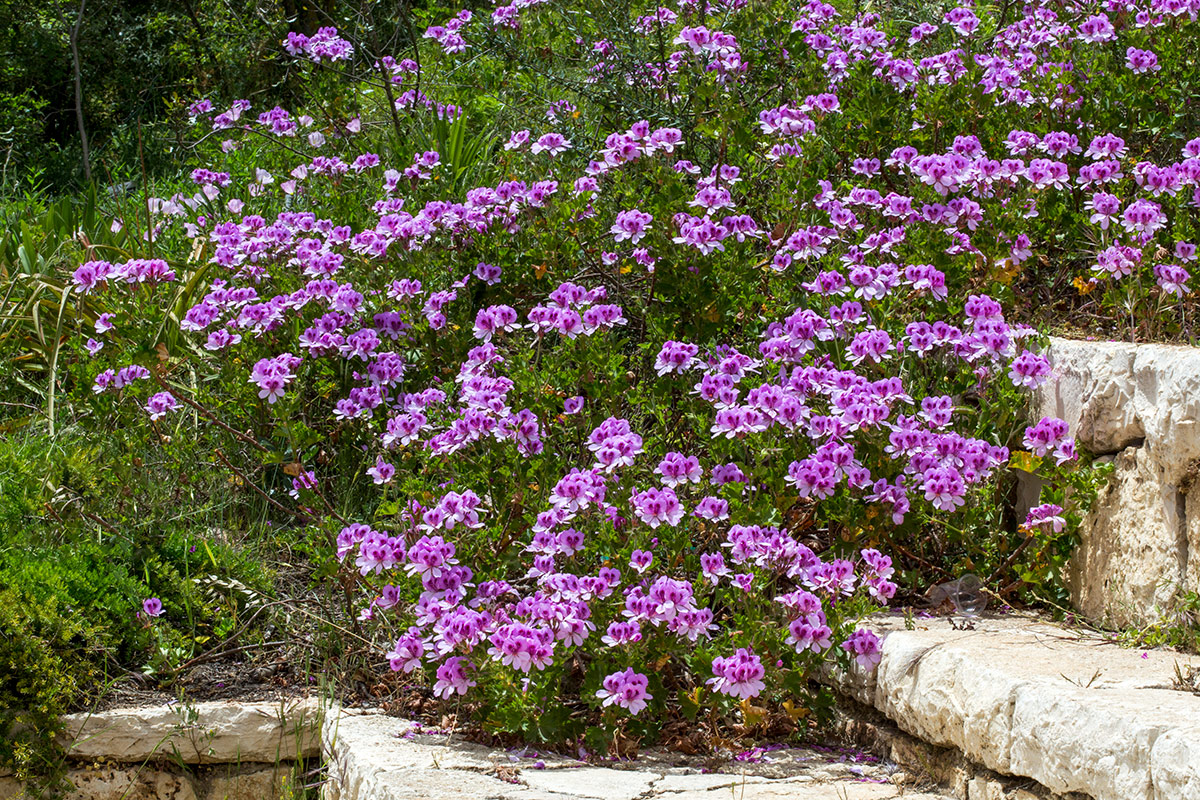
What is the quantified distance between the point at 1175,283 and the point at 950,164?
79cm

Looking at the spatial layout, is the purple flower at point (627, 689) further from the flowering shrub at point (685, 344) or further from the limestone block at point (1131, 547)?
the limestone block at point (1131, 547)

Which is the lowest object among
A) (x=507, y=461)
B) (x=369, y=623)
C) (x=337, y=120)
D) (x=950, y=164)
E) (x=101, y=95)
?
(x=369, y=623)

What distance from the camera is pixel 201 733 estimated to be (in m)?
3.03

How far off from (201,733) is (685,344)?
175cm

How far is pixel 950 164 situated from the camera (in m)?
3.54

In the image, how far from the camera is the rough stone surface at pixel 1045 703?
1960 mm

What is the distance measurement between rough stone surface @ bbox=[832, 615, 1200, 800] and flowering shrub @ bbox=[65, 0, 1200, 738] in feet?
0.53

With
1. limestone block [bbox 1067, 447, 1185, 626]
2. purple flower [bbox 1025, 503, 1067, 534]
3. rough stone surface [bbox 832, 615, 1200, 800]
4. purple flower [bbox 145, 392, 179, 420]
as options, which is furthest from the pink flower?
limestone block [bbox 1067, 447, 1185, 626]

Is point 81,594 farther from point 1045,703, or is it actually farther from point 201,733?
point 1045,703

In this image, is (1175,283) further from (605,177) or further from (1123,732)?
(605,177)

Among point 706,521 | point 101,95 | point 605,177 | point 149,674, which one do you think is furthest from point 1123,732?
point 101,95

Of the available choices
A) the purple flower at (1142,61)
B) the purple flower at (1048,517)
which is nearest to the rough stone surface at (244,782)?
the purple flower at (1048,517)

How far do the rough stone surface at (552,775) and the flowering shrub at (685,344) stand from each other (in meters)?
0.12

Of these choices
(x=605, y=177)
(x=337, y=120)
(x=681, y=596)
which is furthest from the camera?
(x=337, y=120)
